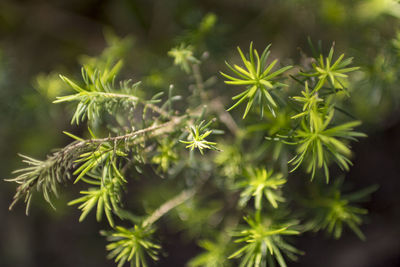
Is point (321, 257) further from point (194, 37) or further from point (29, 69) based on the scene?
point (29, 69)

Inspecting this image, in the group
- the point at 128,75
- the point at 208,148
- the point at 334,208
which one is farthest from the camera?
the point at 128,75

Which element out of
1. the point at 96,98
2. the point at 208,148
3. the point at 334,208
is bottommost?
the point at 334,208

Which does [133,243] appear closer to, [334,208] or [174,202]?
[174,202]

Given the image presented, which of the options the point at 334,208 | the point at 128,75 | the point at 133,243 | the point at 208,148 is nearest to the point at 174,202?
the point at 133,243

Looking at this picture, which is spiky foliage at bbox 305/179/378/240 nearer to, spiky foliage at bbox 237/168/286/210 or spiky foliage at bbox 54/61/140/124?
spiky foliage at bbox 237/168/286/210

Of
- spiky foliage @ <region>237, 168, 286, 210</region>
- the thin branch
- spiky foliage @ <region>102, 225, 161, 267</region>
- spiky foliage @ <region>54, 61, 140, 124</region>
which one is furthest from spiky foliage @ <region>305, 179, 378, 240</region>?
spiky foliage @ <region>54, 61, 140, 124</region>

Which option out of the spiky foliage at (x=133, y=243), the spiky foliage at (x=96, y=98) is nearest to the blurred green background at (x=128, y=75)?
the spiky foliage at (x=96, y=98)

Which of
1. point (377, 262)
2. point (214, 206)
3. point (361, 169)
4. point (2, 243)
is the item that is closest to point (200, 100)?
point (214, 206)

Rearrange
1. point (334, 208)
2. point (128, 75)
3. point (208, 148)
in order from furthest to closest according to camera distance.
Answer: point (128, 75)
point (334, 208)
point (208, 148)

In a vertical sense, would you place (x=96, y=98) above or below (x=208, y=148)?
above
